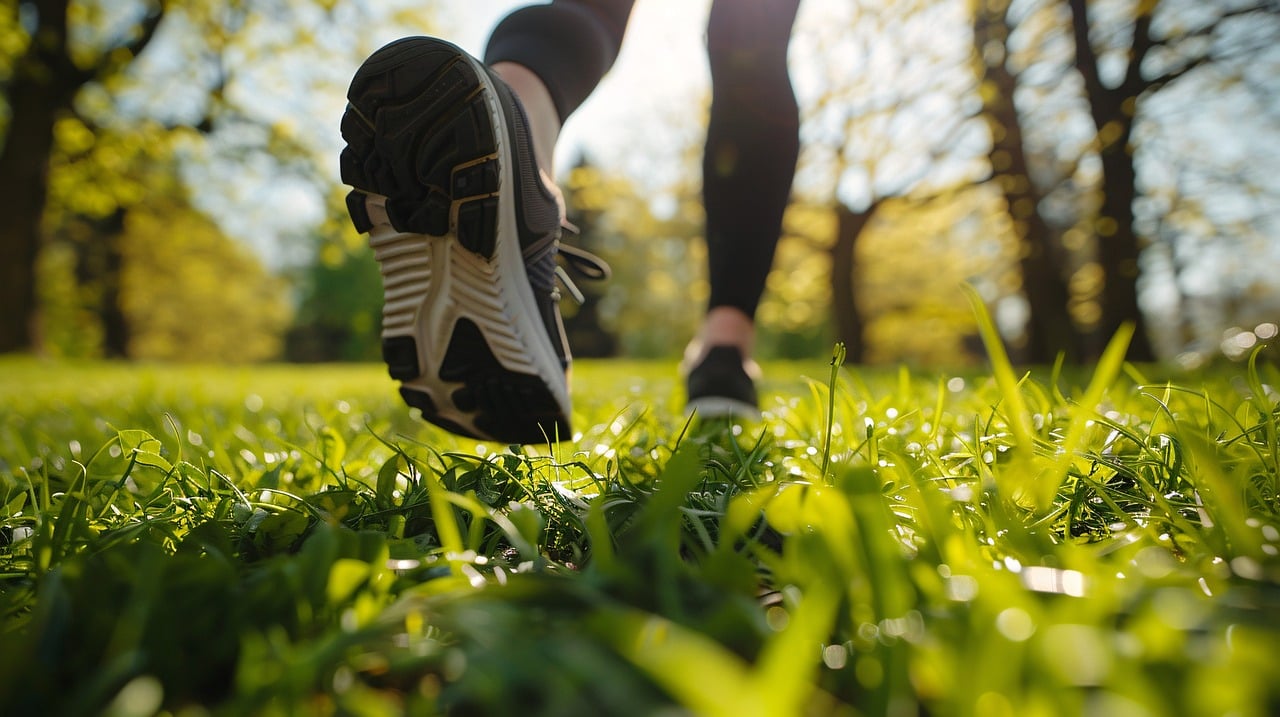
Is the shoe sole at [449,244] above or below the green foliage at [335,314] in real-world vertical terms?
above

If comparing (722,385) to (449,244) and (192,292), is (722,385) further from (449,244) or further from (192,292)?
(192,292)

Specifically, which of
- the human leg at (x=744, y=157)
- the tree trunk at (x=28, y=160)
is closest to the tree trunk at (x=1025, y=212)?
the human leg at (x=744, y=157)

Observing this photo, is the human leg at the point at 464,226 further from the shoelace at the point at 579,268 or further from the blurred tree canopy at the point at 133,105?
the blurred tree canopy at the point at 133,105

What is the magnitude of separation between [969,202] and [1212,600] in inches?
566

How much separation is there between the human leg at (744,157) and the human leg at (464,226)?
551 mm

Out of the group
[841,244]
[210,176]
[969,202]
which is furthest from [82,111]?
[969,202]

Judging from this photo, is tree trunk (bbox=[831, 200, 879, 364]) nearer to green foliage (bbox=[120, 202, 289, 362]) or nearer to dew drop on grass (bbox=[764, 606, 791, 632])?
dew drop on grass (bbox=[764, 606, 791, 632])

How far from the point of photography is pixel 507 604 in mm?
365

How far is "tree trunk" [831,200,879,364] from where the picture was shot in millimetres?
12258

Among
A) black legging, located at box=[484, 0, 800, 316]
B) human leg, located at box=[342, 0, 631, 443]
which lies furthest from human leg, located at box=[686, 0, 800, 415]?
human leg, located at box=[342, 0, 631, 443]

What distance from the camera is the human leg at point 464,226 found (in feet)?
3.14

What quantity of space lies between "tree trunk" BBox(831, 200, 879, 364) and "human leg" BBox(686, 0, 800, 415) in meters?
11.1

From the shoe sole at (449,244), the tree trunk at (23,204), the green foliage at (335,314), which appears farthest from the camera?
the green foliage at (335,314)

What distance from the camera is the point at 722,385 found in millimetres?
1507
